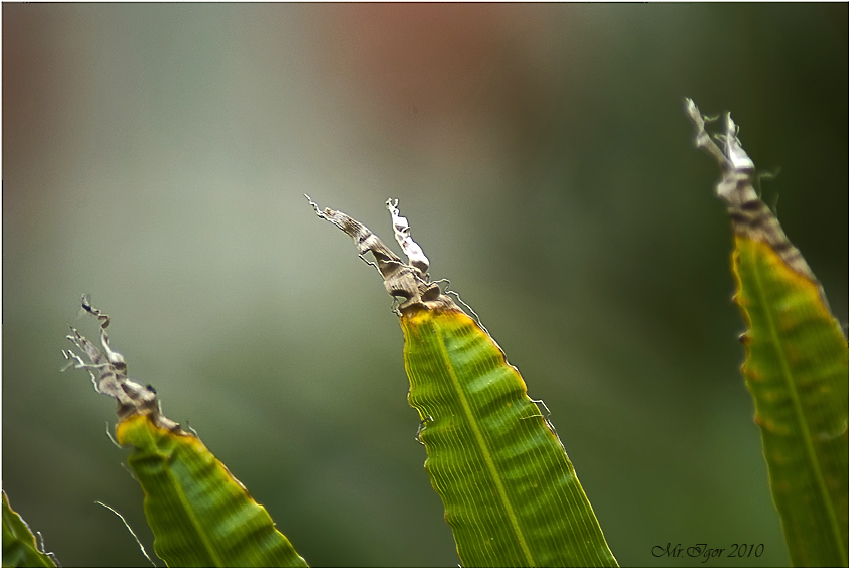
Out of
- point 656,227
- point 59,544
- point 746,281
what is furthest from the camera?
point 656,227

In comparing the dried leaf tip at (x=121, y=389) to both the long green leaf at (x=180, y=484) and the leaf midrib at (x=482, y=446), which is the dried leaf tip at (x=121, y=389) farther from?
the leaf midrib at (x=482, y=446)

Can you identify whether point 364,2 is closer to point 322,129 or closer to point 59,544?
point 322,129

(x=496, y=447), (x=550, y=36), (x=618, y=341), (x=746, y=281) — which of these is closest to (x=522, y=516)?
(x=496, y=447)

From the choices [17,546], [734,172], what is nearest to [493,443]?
[734,172]

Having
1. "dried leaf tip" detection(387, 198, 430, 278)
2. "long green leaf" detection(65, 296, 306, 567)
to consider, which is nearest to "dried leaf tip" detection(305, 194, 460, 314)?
"dried leaf tip" detection(387, 198, 430, 278)

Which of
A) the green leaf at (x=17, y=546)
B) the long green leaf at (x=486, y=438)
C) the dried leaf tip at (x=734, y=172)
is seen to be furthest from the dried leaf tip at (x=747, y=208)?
the green leaf at (x=17, y=546)

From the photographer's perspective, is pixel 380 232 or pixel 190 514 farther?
pixel 380 232

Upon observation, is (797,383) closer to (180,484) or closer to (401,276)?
(401,276)
